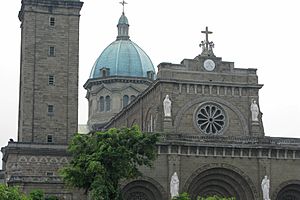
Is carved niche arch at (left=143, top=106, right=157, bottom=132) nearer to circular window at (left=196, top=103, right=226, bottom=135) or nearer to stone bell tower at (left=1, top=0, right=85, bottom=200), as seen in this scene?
circular window at (left=196, top=103, right=226, bottom=135)

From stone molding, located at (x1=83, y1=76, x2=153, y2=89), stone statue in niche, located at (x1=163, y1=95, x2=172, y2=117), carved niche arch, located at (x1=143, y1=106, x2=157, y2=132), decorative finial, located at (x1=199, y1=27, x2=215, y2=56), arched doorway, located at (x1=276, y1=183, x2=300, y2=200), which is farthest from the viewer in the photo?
stone molding, located at (x1=83, y1=76, x2=153, y2=89)

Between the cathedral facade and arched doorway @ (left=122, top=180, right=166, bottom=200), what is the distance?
9cm

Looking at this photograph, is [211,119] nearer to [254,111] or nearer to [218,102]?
[218,102]

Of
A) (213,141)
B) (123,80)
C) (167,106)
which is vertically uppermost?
(123,80)

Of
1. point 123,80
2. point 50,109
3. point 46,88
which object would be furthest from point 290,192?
point 123,80

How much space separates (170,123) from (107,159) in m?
15.3

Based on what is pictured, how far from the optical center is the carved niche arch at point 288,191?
7446 centimetres

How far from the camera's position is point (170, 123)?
243 ft

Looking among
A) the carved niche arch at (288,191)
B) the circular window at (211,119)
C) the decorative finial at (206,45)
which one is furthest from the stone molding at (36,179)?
the carved niche arch at (288,191)

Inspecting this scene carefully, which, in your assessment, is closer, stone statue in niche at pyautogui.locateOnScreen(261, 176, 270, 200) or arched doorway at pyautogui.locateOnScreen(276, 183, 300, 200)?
stone statue in niche at pyautogui.locateOnScreen(261, 176, 270, 200)

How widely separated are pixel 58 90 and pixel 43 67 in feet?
8.95

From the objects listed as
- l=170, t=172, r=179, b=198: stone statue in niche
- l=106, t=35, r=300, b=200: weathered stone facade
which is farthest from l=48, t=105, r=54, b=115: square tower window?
l=170, t=172, r=179, b=198: stone statue in niche

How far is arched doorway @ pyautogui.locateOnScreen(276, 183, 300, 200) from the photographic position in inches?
2958

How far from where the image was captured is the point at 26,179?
2867 inches
